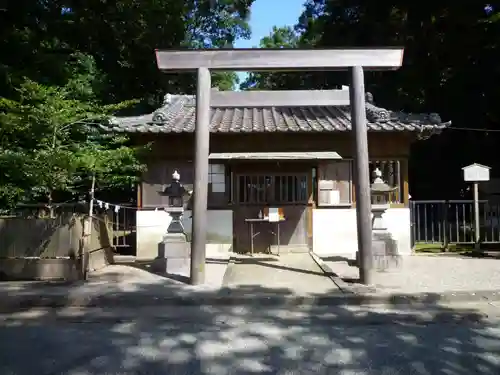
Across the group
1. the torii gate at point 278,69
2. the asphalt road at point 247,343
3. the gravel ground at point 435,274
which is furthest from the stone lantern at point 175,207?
the gravel ground at point 435,274

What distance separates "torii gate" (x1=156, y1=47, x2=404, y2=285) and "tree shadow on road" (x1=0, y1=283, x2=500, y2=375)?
1192 mm

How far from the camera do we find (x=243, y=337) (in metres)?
5.42

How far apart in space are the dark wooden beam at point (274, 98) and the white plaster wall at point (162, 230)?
13.5 feet

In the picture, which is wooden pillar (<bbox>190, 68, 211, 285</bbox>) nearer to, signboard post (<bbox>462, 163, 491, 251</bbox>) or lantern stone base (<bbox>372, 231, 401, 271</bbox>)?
lantern stone base (<bbox>372, 231, 401, 271</bbox>)

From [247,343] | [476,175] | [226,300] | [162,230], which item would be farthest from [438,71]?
[247,343]

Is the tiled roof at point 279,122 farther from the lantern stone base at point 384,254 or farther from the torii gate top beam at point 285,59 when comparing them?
the torii gate top beam at point 285,59

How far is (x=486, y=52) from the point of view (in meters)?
19.0

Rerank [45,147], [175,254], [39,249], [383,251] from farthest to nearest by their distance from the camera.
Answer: [383,251] < [175,254] < [45,147] < [39,249]

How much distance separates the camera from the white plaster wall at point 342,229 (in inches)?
489

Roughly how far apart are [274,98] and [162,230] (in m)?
5.10

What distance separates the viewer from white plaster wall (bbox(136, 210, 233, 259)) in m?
12.3

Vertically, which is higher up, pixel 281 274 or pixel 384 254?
pixel 384 254

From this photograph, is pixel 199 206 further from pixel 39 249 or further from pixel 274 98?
pixel 39 249

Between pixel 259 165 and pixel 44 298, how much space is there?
6652 millimetres
